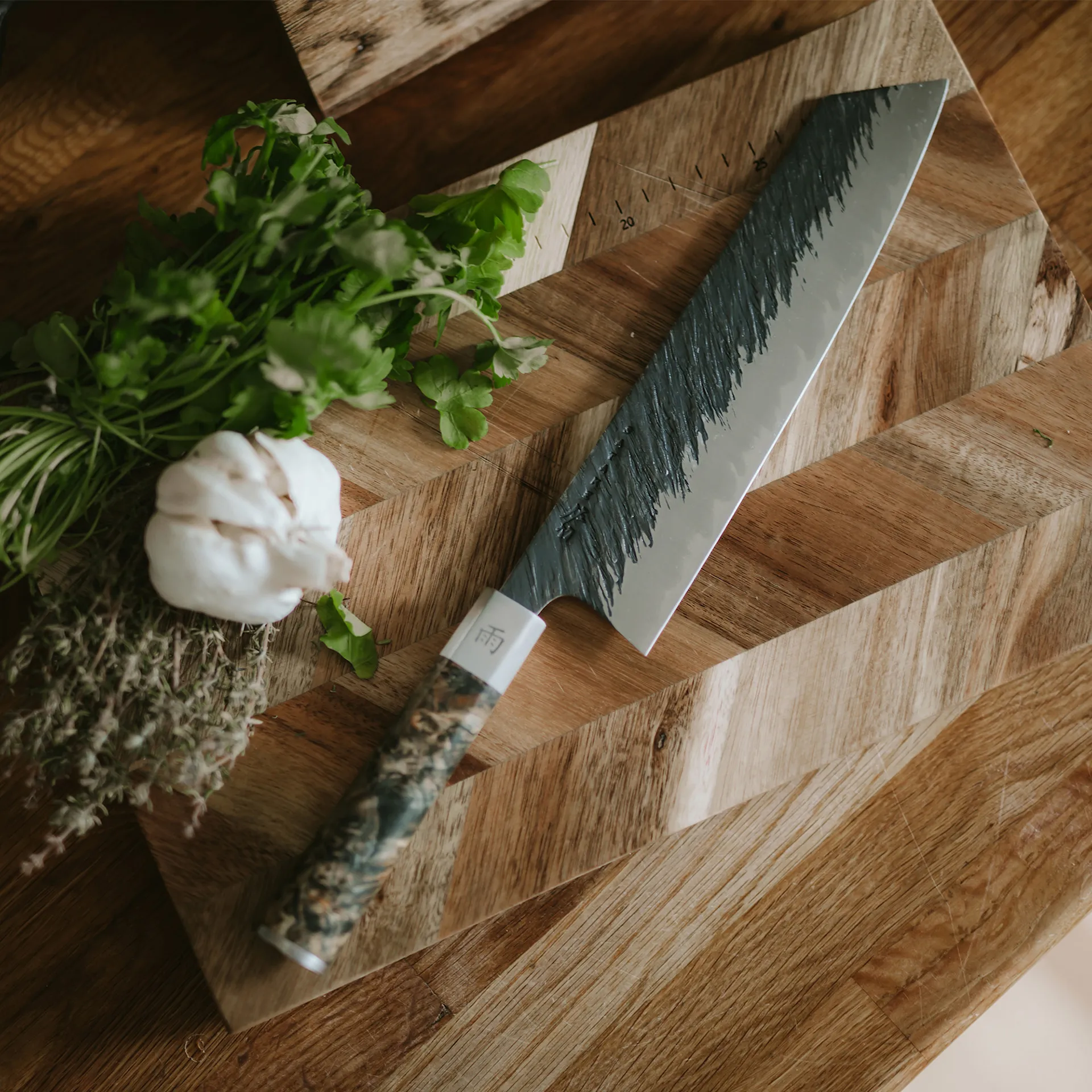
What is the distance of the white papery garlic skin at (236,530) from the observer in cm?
68

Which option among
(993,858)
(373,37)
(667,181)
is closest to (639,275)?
(667,181)

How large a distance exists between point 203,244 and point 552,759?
58 cm

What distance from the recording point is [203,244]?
29.6 inches

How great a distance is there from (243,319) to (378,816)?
0.46m

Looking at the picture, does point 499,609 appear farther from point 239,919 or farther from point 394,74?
point 394,74

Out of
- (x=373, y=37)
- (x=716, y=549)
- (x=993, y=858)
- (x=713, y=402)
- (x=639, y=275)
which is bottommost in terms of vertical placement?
(x=993, y=858)

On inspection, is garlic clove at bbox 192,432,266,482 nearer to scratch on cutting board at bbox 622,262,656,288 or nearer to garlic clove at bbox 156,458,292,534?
garlic clove at bbox 156,458,292,534

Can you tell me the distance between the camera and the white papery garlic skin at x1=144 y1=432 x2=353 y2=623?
0.68 m

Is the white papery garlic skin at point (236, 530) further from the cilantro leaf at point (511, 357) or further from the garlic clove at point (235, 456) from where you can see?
the cilantro leaf at point (511, 357)

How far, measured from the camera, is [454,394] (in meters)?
0.85

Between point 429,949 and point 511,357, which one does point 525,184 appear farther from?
point 429,949

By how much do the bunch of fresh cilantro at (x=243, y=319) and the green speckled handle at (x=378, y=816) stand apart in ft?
0.93

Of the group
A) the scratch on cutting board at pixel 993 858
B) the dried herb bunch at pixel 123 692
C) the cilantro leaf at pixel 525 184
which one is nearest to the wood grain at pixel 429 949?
the scratch on cutting board at pixel 993 858

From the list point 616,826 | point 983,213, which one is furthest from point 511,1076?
point 983,213
